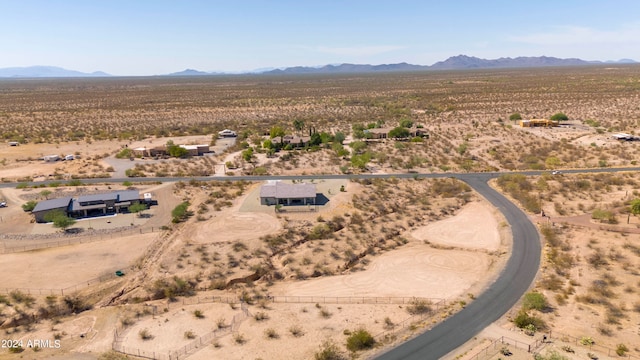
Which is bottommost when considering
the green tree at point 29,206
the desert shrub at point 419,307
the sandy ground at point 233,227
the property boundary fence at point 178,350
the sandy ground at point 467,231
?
the property boundary fence at point 178,350

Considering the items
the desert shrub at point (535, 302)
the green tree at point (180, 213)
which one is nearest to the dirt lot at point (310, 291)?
the green tree at point (180, 213)

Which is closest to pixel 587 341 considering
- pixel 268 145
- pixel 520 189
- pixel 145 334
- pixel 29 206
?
pixel 145 334

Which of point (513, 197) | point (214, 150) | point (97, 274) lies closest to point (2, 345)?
point (97, 274)

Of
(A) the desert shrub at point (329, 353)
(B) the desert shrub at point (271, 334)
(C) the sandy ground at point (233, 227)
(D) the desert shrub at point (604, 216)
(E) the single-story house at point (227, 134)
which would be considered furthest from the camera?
(E) the single-story house at point (227, 134)

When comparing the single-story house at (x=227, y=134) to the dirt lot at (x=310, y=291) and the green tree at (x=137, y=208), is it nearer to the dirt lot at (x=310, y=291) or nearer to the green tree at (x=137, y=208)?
the green tree at (x=137, y=208)

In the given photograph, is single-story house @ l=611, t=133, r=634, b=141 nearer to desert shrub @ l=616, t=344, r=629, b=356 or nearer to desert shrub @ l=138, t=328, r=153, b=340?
desert shrub @ l=616, t=344, r=629, b=356

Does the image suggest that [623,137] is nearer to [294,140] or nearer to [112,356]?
[294,140]

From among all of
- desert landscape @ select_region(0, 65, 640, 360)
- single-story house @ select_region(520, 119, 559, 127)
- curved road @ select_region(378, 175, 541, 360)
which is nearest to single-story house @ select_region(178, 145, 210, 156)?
desert landscape @ select_region(0, 65, 640, 360)
